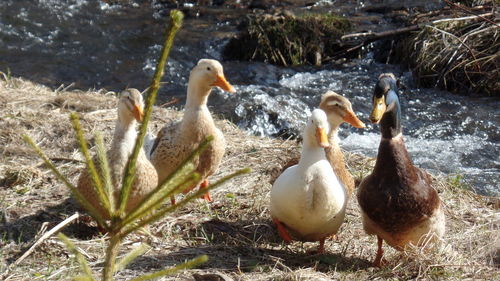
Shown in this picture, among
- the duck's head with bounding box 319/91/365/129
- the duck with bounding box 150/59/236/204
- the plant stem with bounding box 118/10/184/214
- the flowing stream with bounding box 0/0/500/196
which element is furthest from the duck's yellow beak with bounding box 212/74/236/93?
the plant stem with bounding box 118/10/184/214

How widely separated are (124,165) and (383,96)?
144 cm

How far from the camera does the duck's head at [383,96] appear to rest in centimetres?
371

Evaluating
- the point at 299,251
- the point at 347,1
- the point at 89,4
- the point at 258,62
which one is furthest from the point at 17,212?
the point at 347,1

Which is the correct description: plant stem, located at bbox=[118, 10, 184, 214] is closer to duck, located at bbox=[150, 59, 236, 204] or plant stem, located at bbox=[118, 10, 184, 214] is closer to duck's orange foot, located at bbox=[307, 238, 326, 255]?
duck's orange foot, located at bbox=[307, 238, 326, 255]

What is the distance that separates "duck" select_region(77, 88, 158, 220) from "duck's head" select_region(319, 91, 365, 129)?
140 cm

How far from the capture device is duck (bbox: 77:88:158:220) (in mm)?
3941

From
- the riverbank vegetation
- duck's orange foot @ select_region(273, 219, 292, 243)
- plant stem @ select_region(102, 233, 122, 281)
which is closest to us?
plant stem @ select_region(102, 233, 122, 281)

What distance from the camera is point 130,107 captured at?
163 inches

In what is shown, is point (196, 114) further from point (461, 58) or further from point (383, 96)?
point (461, 58)

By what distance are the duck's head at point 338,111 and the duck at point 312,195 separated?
0.93 metres

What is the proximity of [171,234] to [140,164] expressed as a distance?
505mm

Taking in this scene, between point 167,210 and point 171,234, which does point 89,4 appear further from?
point 167,210

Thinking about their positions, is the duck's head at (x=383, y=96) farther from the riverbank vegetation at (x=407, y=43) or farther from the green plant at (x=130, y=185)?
the riverbank vegetation at (x=407, y=43)

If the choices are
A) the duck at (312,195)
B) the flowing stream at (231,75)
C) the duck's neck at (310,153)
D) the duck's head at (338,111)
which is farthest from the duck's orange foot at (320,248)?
the flowing stream at (231,75)
